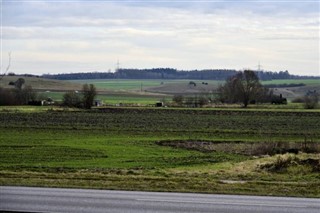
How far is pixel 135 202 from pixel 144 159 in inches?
654

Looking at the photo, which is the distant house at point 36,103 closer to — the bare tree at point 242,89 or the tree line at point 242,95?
the tree line at point 242,95

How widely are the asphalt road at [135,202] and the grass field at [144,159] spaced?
1.24 m

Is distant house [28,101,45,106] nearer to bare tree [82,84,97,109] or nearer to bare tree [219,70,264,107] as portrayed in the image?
bare tree [82,84,97,109]

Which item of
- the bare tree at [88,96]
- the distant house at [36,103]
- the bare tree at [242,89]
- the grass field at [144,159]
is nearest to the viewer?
the grass field at [144,159]

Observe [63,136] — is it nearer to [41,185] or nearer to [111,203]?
[41,185]

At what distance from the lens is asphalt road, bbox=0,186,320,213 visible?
1350 cm

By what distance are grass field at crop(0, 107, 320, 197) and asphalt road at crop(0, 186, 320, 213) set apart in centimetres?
124

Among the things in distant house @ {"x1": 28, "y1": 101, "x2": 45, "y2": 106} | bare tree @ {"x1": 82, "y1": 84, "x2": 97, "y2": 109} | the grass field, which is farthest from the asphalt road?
distant house @ {"x1": 28, "y1": 101, "x2": 45, "y2": 106}

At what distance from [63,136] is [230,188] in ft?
99.5

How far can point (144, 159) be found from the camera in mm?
31047

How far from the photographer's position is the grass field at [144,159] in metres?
18.1

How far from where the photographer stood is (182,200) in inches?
584

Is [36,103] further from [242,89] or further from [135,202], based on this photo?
[135,202]

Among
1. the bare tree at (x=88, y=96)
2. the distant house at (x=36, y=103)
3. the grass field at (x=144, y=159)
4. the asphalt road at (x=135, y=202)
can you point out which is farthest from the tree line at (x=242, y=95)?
the asphalt road at (x=135, y=202)
